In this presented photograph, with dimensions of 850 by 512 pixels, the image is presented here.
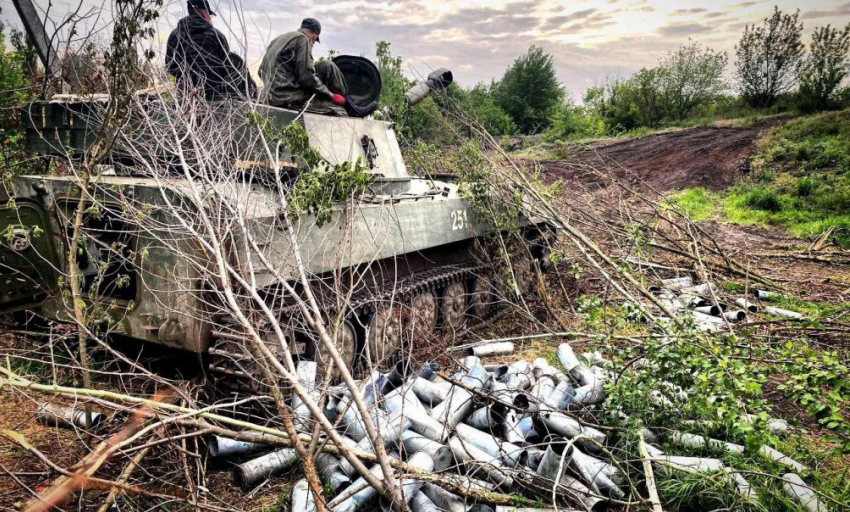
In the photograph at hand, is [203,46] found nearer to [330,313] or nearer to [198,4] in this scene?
[198,4]

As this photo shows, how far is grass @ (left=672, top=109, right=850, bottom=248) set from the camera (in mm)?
12742

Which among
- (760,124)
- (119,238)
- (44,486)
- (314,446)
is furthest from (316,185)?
(760,124)

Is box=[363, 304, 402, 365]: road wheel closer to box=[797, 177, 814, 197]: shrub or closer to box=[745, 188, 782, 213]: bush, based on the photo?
box=[745, 188, 782, 213]: bush

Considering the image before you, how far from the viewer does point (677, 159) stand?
2067 centimetres

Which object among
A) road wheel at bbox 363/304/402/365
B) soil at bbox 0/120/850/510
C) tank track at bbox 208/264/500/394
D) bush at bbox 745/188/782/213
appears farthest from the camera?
bush at bbox 745/188/782/213

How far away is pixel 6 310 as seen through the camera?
4.32 m

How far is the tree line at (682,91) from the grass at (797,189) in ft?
12.4

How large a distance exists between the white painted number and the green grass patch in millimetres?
10077

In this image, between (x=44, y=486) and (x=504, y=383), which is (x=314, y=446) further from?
(x=504, y=383)

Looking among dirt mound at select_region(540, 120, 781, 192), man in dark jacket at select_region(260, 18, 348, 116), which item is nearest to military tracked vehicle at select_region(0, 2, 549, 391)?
man in dark jacket at select_region(260, 18, 348, 116)

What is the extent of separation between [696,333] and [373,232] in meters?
2.75

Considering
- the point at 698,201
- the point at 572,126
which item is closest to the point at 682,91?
the point at 572,126

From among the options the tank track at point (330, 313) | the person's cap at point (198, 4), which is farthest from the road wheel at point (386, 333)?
the person's cap at point (198, 4)

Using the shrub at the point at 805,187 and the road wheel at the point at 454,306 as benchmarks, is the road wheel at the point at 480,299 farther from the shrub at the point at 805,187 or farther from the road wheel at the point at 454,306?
the shrub at the point at 805,187
